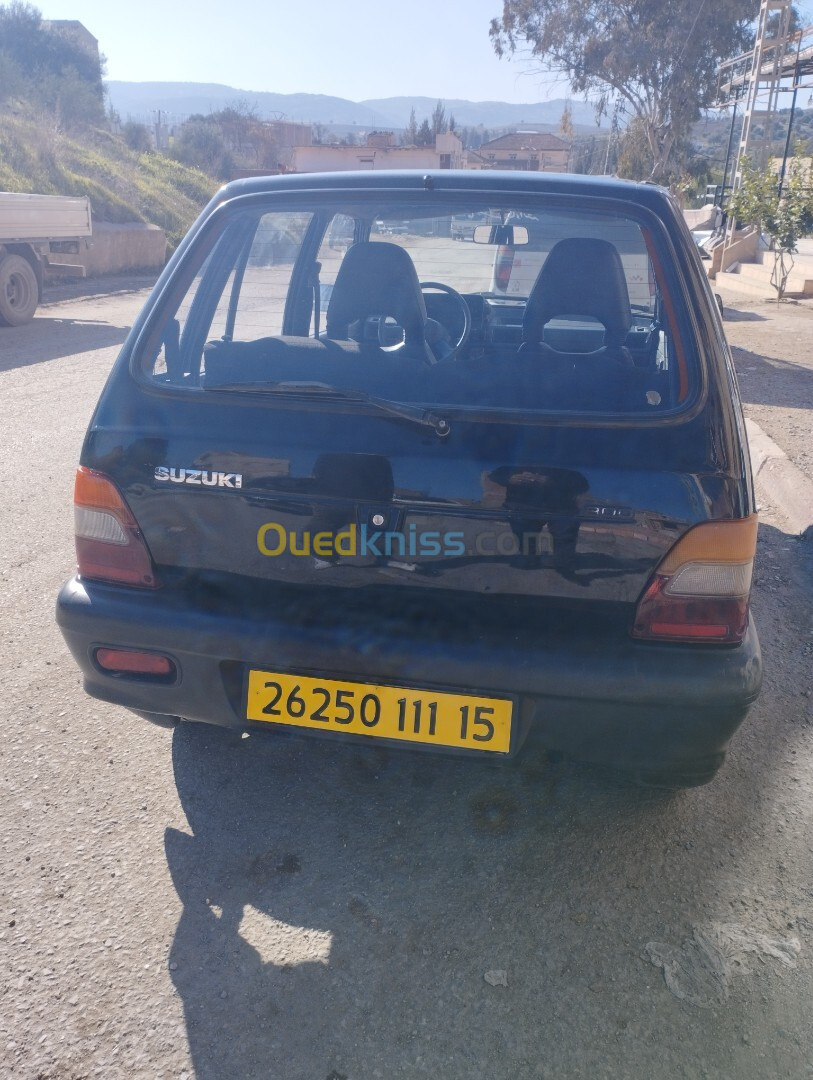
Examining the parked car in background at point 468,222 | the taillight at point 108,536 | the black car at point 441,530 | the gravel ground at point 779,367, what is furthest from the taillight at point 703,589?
the gravel ground at point 779,367

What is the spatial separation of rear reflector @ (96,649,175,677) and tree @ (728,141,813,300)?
50.0 ft

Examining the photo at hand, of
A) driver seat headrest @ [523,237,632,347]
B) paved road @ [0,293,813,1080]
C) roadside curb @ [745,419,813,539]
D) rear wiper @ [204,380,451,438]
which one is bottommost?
paved road @ [0,293,813,1080]

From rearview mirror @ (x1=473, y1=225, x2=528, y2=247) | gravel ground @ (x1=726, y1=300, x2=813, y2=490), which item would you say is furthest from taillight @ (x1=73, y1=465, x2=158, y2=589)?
gravel ground @ (x1=726, y1=300, x2=813, y2=490)

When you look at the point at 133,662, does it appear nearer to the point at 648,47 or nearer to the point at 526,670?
the point at 526,670

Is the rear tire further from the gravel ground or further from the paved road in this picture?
the paved road

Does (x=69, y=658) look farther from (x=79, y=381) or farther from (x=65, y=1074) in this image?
(x=79, y=381)

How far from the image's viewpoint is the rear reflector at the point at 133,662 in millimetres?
2287

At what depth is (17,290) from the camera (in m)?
12.1

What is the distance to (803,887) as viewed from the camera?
240 cm

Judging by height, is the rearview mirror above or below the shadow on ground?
above

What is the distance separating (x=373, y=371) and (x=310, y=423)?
0.76ft

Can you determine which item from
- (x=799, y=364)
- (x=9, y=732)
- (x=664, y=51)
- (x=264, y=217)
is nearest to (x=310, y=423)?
(x=264, y=217)

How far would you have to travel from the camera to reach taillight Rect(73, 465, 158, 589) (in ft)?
7.61

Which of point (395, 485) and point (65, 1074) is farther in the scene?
point (395, 485)
